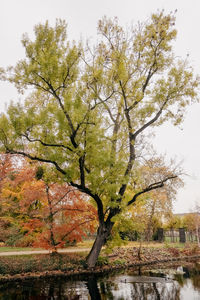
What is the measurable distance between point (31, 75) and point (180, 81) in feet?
24.3

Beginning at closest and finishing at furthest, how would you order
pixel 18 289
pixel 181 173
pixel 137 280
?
pixel 18 289
pixel 137 280
pixel 181 173

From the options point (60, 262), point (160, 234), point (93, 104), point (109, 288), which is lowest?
point (109, 288)

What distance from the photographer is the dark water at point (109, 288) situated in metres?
7.83

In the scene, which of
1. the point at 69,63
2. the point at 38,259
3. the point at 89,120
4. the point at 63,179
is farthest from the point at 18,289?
the point at 69,63

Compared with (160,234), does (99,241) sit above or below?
above

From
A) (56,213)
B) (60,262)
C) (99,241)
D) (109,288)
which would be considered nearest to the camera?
(109,288)

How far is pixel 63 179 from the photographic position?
10969 mm

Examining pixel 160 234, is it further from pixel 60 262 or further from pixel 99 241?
pixel 60 262

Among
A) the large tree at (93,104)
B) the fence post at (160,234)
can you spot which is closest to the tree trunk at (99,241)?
the large tree at (93,104)

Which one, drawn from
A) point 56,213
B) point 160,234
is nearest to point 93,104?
point 56,213

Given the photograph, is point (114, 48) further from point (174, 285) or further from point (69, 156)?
point (174, 285)

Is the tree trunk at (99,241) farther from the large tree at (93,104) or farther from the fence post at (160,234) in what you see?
the fence post at (160,234)

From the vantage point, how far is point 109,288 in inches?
352

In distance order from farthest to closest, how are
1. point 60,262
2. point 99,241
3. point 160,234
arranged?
point 160,234 < point 60,262 < point 99,241
